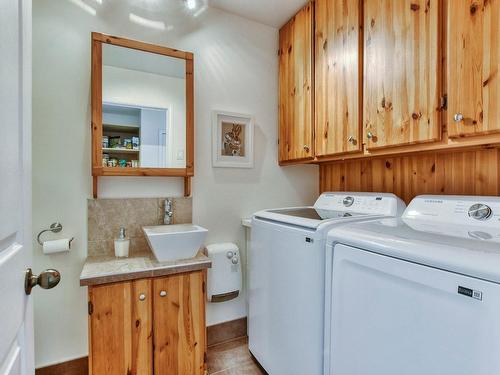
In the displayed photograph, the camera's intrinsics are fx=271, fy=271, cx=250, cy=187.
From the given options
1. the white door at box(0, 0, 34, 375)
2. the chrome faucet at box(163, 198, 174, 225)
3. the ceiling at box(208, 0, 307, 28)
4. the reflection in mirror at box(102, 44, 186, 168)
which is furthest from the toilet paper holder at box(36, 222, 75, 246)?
the ceiling at box(208, 0, 307, 28)

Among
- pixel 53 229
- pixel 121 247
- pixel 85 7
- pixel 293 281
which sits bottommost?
pixel 293 281

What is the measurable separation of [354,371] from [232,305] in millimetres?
1225

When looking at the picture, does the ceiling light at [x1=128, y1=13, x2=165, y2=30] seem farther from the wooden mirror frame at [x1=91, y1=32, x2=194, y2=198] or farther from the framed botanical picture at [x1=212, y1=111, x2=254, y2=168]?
the framed botanical picture at [x1=212, y1=111, x2=254, y2=168]

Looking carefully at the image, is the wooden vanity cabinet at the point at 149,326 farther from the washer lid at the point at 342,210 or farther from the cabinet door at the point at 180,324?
the washer lid at the point at 342,210

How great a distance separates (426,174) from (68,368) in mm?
2483

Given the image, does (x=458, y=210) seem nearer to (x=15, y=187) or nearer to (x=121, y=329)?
(x=15, y=187)

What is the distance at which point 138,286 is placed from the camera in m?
1.45

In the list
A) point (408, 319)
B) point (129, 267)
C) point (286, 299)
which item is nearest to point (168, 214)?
point (129, 267)

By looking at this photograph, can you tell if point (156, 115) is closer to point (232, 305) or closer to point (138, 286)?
point (138, 286)

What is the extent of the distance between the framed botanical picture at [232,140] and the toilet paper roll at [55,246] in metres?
1.07

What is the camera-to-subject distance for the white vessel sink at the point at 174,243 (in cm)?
152

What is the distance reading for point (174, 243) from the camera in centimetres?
156

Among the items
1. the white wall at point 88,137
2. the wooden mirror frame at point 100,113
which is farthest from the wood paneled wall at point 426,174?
the wooden mirror frame at point 100,113

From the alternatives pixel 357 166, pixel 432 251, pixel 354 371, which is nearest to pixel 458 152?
pixel 357 166
